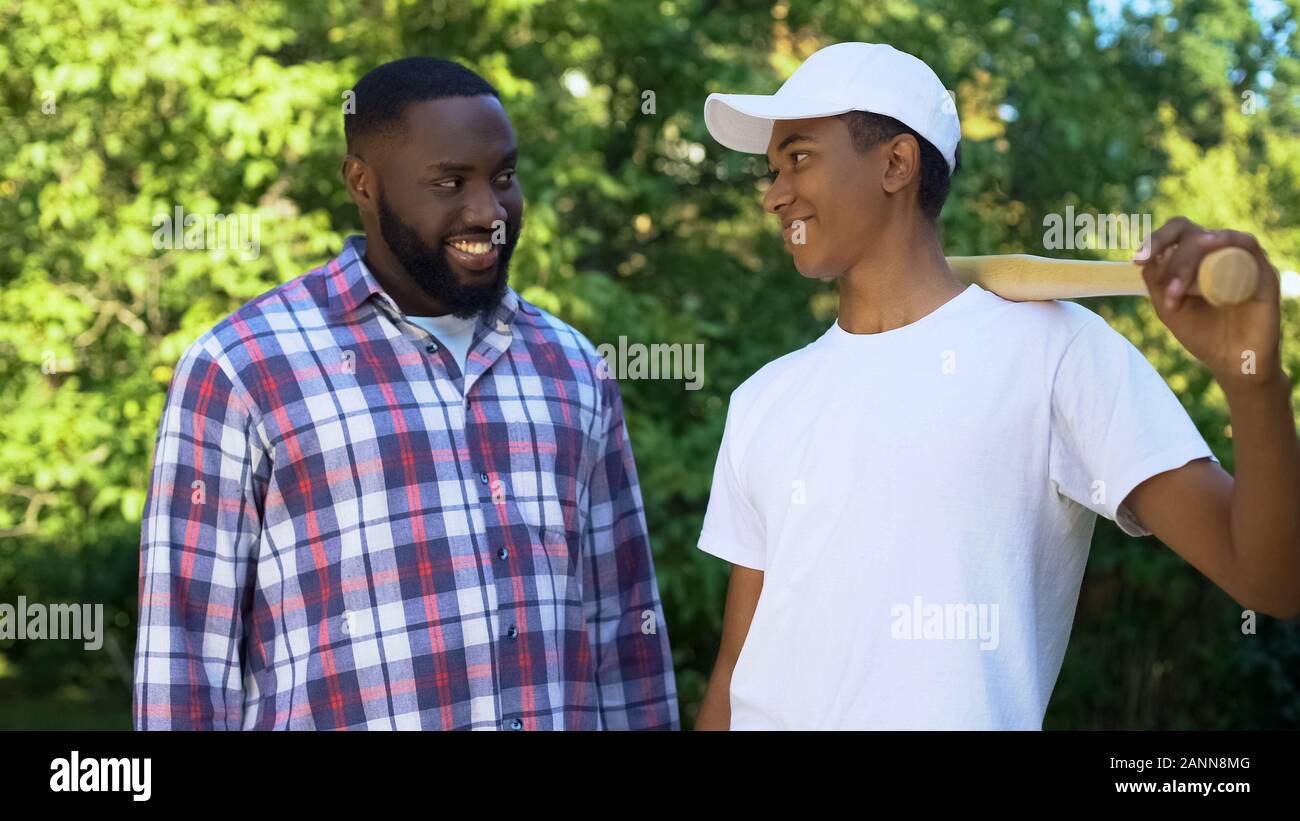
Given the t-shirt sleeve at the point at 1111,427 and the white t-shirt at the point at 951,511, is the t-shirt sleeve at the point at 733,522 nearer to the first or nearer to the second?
the white t-shirt at the point at 951,511

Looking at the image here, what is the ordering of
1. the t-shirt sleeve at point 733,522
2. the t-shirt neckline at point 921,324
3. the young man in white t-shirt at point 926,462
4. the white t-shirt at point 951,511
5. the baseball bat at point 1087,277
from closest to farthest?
the baseball bat at point 1087,277 < the young man in white t-shirt at point 926,462 < the white t-shirt at point 951,511 < the t-shirt neckline at point 921,324 < the t-shirt sleeve at point 733,522

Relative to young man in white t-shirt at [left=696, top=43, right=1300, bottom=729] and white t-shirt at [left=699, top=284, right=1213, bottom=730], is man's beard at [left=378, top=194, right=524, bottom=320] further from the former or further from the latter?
white t-shirt at [left=699, top=284, right=1213, bottom=730]

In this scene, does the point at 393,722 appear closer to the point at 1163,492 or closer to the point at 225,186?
the point at 1163,492

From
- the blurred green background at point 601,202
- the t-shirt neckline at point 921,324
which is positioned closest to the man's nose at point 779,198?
the t-shirt neckline at point 921,324

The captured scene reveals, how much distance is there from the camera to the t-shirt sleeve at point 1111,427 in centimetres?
189

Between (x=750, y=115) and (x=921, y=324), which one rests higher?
(x=750, y=115)

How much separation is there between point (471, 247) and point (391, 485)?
0.46 m

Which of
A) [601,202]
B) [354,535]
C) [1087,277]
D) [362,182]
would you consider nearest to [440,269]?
[362,182]

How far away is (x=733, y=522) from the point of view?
7.56 ft

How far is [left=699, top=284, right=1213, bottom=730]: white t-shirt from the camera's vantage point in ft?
6.47

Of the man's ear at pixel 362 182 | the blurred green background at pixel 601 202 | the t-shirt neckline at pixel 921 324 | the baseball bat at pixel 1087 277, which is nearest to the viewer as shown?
the baseball bat at pixel 1087 277

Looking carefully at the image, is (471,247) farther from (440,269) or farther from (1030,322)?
(1030,322)

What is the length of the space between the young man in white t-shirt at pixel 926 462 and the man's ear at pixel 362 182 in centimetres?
81

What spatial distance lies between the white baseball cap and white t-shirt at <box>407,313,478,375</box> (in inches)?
28.6
